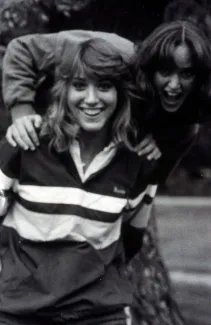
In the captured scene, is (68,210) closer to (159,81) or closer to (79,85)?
(79,85)

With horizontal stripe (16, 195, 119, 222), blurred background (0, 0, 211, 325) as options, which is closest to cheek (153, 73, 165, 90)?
horizontal stripe (16, 195, 119, 222)

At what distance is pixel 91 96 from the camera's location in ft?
11.4

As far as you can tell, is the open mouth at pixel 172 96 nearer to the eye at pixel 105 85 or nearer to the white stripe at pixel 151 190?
the eye at pixel 105 85

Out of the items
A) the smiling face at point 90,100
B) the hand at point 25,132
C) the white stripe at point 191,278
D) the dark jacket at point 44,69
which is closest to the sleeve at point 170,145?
the dark jacket at point 44,69

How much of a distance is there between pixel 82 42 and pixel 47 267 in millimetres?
804

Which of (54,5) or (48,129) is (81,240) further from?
(54,5)

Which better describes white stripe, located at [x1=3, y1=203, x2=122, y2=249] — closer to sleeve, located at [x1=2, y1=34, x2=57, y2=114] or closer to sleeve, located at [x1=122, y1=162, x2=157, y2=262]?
sleeve, located at [x1=122, y1=162, x2=157, y2=262]

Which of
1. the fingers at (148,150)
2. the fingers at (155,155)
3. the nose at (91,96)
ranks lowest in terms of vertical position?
the fingers at (155,155)

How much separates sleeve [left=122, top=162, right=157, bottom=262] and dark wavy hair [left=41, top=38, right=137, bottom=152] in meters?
0.17

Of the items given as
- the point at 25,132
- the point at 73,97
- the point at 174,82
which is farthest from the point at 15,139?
the point at 174,82

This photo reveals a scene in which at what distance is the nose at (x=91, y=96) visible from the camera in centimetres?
348

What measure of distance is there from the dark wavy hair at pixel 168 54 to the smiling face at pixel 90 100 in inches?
5.0

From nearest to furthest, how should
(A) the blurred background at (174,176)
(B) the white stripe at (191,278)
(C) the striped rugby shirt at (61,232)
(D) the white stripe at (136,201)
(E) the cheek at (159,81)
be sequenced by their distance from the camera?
1. (C) the striped rugby shirt at (61,232)
2. (E) the cheek at (159,81)
3. (D) the white stripe at (136,201)
4. (A) the blurred background at (174,176)
5. (B) the white stripe at (191,278)

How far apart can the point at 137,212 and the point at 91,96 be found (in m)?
0.57
